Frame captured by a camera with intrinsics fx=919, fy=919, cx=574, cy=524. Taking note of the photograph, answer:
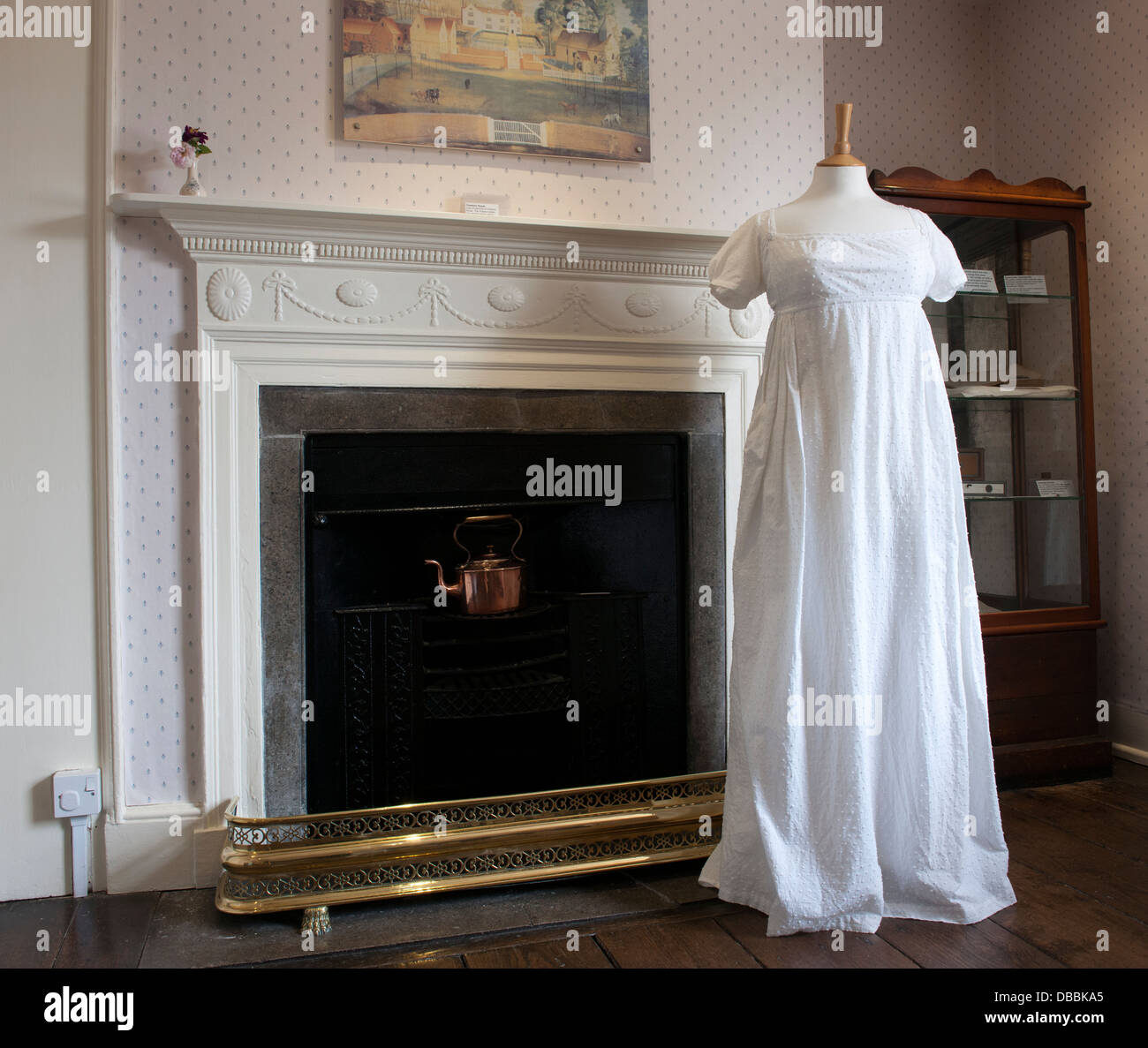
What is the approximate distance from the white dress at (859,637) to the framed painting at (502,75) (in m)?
0.64

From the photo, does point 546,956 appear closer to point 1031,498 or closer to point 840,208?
point 840,208

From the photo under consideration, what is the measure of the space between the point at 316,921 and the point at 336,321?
1.31 m

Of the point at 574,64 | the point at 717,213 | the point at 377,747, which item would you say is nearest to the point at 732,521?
the point at 717,213

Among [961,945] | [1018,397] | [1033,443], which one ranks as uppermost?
[1018,397]

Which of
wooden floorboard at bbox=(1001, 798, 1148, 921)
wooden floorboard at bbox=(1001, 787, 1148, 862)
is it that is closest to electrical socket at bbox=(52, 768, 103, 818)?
wooden floorboard at bbox=(1001, 798, 1148, 921)

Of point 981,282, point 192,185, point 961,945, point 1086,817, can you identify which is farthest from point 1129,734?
point 192,185

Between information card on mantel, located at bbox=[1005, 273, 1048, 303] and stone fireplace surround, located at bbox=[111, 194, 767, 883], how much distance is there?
117 cm

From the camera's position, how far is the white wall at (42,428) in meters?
2.03

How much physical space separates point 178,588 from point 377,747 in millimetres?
598

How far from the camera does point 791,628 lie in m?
1.85

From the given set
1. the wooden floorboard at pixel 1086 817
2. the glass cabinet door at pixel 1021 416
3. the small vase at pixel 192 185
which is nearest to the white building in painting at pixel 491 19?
the small vase at pixel 192 185

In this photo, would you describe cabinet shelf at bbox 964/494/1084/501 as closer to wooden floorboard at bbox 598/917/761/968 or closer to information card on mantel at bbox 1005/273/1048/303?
information card on mantel at bbox 1005/273/1048/303

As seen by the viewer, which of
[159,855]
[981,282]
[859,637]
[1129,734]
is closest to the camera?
[859,637]

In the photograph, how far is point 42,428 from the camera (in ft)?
6.72
